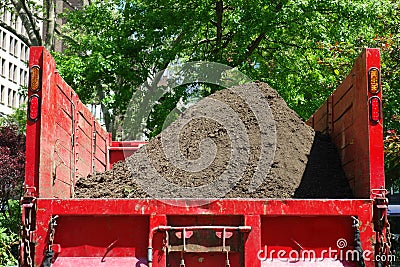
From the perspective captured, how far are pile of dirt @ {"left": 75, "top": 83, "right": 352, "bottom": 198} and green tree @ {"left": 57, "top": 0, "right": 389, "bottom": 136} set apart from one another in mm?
7730

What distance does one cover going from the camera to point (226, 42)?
15.8 metres

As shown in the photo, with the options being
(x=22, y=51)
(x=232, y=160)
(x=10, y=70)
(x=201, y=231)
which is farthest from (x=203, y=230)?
(x=22, y=51)

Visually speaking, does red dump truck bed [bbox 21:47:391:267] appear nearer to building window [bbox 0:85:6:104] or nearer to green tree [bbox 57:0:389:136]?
green tree [bbox 57:0:389:136]

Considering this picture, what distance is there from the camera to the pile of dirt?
16.0 ft

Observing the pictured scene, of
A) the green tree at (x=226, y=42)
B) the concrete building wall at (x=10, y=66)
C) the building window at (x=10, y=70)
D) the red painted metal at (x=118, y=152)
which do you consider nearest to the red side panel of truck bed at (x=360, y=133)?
the red painted metal at (x=118, y=152)

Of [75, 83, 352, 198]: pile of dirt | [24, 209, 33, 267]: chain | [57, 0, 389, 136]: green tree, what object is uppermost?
[57, 0, 389, 136]: green tree

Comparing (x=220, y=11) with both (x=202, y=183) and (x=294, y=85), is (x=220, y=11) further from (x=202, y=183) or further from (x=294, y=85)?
(x=202, y=183)

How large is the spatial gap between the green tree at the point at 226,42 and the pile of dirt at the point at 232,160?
773 cm

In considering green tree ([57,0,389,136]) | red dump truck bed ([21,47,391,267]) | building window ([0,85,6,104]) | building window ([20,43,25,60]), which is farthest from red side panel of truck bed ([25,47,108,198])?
building window ([20,43,25,60])

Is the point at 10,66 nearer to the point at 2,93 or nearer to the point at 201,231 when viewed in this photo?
the point at 2,93

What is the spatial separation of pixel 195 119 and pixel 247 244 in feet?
6.32

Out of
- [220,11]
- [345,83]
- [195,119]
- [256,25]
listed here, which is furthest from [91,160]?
[220,11]

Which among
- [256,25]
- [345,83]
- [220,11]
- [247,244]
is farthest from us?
[220,11]

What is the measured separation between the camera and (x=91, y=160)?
648 cm
